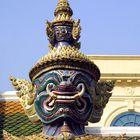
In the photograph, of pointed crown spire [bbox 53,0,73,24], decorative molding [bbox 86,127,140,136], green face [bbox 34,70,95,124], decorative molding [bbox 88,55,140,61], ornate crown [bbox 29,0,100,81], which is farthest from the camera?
decorative molding [bbox 88,55,140,61]

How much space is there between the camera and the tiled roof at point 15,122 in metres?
8.30

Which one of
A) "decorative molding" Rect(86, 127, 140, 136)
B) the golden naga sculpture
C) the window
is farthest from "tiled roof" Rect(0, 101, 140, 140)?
the window

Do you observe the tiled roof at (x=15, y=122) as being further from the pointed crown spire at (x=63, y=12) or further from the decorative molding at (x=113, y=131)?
the pointed crown spire at (x=63, y=12)

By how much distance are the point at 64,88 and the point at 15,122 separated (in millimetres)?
4086

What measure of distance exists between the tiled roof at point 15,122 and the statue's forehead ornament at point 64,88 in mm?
2797

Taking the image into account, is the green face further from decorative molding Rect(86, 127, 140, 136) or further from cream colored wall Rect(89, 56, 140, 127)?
cream colored wall Rect(89, 56, 140, 127)

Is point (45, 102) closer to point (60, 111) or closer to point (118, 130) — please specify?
point (60, 111)

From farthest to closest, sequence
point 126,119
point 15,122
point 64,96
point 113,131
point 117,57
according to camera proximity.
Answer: point 117,57
point 126,119
point 15,122
point 113,131
point 64,96

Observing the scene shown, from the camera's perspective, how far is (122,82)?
30.2m

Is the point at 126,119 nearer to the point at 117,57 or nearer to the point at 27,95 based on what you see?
the point at 117,57

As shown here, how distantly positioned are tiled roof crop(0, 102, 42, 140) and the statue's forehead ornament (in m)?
2.80

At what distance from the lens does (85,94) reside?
194 inches

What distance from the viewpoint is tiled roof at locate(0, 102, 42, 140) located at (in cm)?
830

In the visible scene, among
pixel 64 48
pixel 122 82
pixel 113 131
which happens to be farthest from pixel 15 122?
pixel 122 82
